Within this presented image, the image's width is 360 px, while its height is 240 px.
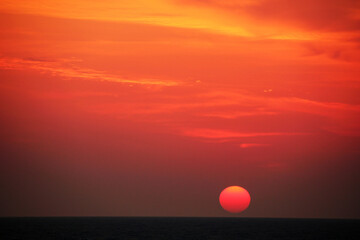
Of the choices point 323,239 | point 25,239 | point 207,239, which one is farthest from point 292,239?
point 25,239

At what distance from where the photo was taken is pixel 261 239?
10962cm

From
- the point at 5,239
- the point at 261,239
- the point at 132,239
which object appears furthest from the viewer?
the point at 261,239

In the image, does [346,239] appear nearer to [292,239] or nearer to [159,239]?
[292,239]

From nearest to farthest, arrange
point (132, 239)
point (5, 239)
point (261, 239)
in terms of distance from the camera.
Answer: point (5, 239) < point (132, 239) < point (261, 239)

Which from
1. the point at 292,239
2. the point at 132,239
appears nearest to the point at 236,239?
the point at 292,239

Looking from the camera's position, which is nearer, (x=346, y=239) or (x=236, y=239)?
(x=236, y=239)

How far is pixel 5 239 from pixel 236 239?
44623 mm

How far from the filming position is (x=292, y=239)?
4402 inches

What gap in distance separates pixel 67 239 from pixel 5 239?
36.1ft

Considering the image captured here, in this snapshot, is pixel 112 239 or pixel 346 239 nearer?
pixel 112 239

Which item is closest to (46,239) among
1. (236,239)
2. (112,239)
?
(112,239)

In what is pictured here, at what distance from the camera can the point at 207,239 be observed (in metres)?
105

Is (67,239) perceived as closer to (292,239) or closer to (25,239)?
(25,239)

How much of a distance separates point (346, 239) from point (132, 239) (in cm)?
4720
